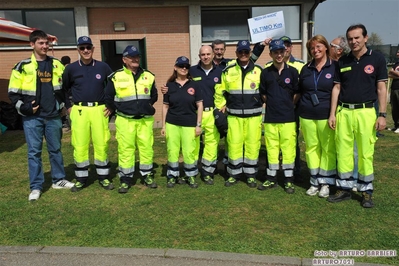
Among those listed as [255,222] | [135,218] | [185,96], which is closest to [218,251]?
[255,222]

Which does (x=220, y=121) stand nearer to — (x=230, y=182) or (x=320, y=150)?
(x=230, y=182)

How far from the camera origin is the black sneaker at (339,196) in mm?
4680

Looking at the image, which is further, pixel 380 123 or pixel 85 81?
pixel 85 81

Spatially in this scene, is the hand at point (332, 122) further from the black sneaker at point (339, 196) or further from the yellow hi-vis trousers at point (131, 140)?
the yellow hi-vis trousers at point (131, 140)

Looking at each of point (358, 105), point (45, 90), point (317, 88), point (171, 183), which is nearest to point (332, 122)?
point (358, 105)

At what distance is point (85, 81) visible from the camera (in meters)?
5.07

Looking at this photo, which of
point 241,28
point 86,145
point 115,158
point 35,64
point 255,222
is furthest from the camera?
point 241,28

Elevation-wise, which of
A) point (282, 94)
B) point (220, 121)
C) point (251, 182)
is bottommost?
point (251, 182)

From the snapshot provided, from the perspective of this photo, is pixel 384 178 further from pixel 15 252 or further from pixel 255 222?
pixel 15 252

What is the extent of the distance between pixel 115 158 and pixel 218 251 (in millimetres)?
4361

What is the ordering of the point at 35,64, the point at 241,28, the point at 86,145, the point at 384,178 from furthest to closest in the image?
the point at 241,28 < the point at 384,178 < the point at 86,145 < the point at 35,64

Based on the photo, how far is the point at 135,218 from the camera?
438 centimetres

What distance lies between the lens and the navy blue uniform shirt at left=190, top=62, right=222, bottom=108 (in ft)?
17.8

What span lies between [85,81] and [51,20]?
7.18 metres
